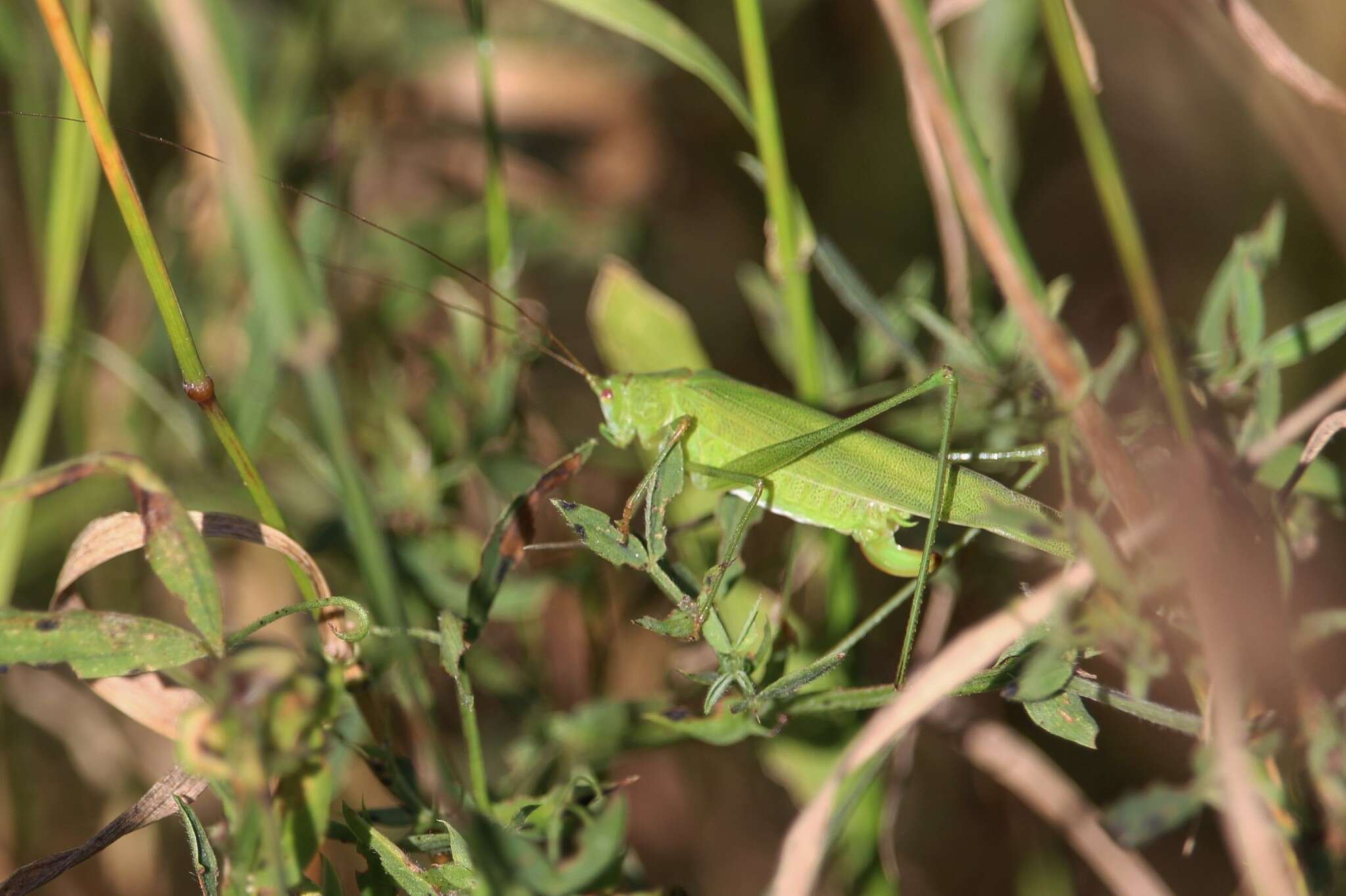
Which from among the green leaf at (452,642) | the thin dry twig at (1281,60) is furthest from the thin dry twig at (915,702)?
the thin dry twig at (1281,60)

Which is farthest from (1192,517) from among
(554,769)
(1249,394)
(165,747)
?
(165,747)

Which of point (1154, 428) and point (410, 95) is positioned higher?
point (410, 95)

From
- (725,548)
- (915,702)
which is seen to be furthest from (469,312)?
(915,702)

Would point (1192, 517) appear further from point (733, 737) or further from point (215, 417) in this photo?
point (215, 417)

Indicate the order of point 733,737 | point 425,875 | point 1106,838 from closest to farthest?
point 425,875
point 733,737
point 1106,838

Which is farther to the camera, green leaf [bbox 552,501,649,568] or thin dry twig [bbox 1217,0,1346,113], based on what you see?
thin dry twig [bbox 1217,0,1346,113]

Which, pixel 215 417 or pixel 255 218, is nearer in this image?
pixel 255 218

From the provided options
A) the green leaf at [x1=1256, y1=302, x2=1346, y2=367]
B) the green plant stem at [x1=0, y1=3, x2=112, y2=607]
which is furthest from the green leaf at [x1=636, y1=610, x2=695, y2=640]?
the green plant stem at [x1=0, y1=3, x2=112, y2=607]

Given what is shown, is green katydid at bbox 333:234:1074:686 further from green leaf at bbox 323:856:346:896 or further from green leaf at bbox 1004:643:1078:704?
green leaf at bbox 323:856:346:896

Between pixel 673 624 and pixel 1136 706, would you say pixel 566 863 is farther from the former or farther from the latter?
pixel 1136 706
